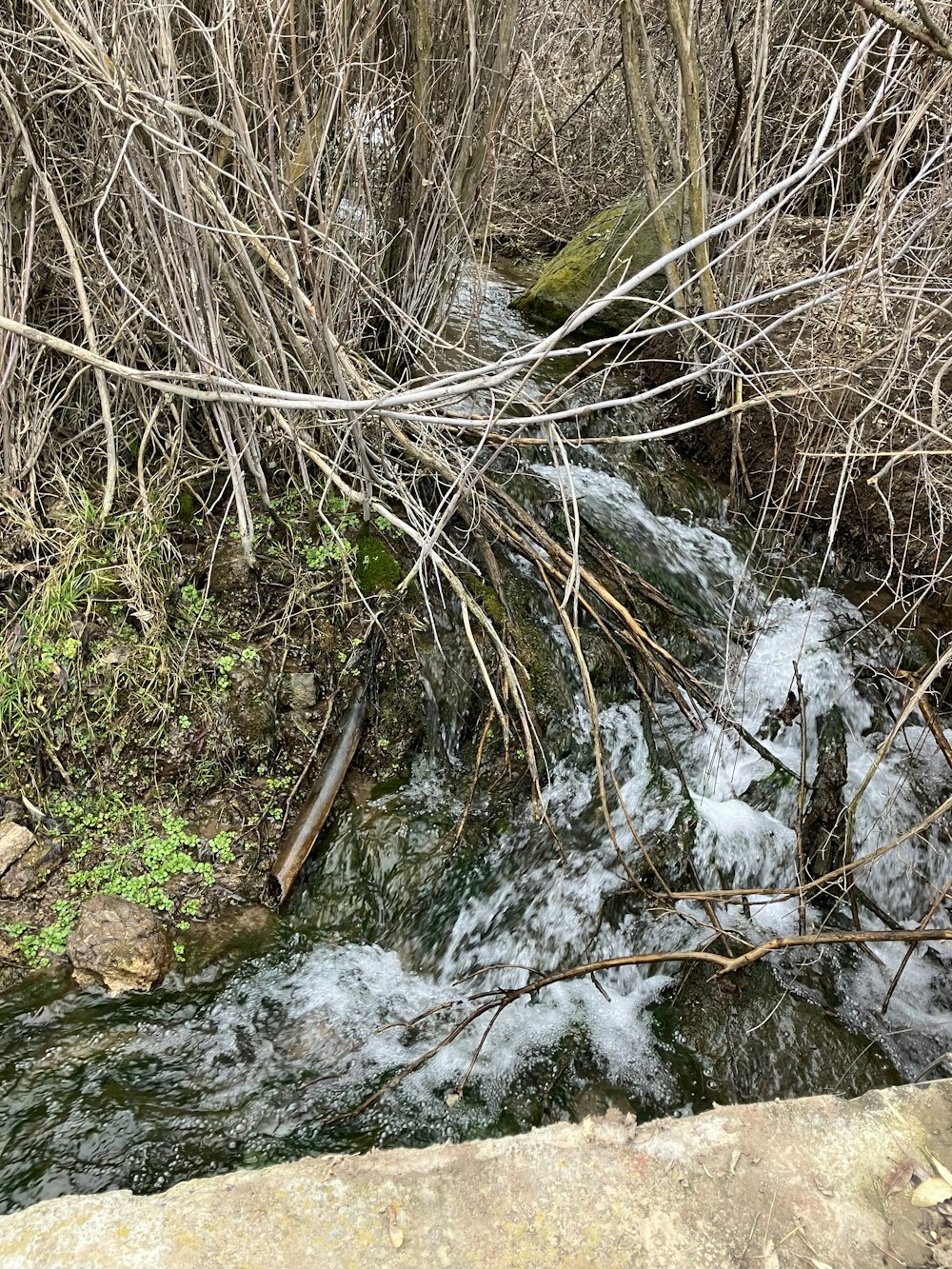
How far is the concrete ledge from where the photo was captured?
4.68ft

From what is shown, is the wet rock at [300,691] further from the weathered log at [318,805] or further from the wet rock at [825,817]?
the wet rock at [825,817]

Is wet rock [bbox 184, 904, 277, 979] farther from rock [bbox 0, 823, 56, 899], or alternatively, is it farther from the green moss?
the green moss

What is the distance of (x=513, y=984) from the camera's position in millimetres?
2631

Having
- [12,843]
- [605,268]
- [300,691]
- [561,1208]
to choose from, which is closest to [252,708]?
[300,691]

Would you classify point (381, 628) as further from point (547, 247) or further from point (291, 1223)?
point (547, 247)

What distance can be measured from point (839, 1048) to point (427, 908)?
1.42 meters

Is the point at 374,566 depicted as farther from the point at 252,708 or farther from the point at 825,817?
the point at 825,817

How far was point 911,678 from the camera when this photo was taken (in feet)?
10.1

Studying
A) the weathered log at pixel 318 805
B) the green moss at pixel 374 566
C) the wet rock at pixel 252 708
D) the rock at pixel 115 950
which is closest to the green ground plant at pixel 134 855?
the rock at pixel 115 950

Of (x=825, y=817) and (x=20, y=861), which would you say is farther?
(x=825, y=817)

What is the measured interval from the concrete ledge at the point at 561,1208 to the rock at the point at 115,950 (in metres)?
0.99

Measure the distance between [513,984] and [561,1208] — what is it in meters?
1.14

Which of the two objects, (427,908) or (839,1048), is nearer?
(839,1048)

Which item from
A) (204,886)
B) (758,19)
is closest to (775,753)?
(204,886)
